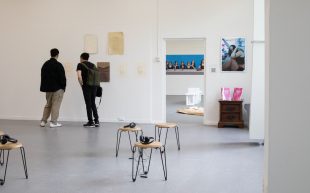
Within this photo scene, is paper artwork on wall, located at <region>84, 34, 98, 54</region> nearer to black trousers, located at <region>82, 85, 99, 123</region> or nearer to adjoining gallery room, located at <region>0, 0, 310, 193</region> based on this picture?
adjoining gallery room, located at <region>0, 0, 310, 193</region>

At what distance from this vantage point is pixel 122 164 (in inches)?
248

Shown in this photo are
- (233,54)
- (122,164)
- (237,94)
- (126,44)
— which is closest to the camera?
(122,164)

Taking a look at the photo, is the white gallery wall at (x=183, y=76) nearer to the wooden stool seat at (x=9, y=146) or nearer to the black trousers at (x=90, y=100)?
the black trousers at (x=90, y=100)

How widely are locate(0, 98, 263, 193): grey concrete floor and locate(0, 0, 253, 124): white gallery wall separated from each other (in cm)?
148

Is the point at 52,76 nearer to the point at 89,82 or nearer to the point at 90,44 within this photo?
the point at 89,82

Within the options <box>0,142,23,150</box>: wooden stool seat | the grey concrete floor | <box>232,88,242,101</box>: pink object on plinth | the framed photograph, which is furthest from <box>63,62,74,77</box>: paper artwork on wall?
<box>0,142,23,150</box>: wooden stool seat

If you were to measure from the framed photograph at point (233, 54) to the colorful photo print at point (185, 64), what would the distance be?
7.76 m

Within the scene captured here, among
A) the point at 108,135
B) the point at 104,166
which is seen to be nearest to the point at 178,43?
the point at 108,135

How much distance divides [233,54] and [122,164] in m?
5.24

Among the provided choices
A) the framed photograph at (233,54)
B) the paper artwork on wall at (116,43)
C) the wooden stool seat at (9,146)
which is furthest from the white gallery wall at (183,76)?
the wooden stool seat at (9,146)

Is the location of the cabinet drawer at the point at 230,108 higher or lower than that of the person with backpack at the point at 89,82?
lower

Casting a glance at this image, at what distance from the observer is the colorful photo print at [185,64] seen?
18.3 meters

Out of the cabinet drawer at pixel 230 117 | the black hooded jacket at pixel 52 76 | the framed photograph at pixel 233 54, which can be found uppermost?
the framed photograph at pixel 233 54

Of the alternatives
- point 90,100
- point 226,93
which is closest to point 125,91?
point 90,100
